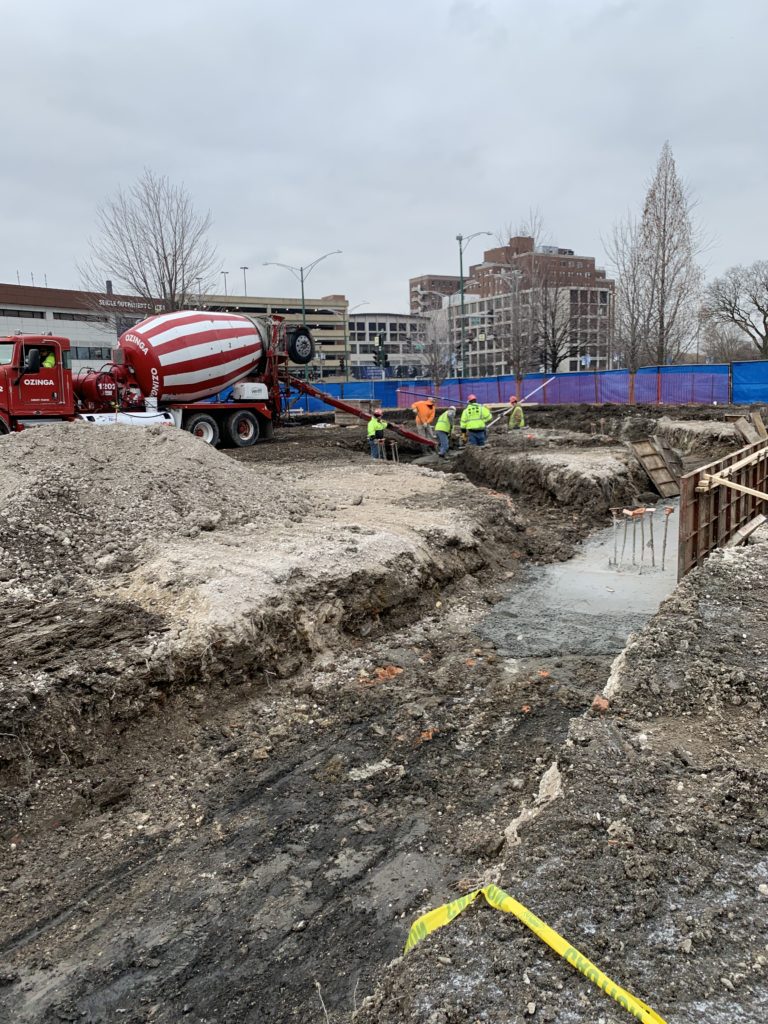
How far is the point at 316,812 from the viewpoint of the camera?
4.46m

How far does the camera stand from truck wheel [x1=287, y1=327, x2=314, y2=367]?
21.3 m

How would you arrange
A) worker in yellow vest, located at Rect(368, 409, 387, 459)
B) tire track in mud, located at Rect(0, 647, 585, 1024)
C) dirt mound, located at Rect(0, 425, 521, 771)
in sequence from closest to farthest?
tire track in mud, located at Rect(0, 647, 585, 1024)
dirt mound, located at Rect(0, 425, 521, 771)
worker in yellow vest, located at Rect(368, 409, 387, 459)

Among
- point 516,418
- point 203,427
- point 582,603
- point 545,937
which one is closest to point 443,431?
point 516,418

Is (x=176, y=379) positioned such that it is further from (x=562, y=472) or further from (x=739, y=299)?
(x=739, y=299)

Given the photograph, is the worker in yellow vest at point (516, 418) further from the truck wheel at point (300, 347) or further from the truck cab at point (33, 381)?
the truck cab at point (33, 381)

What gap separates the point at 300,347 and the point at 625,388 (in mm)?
13036

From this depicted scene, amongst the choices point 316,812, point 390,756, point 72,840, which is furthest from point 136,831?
point 390,756

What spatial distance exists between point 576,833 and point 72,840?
2923mm

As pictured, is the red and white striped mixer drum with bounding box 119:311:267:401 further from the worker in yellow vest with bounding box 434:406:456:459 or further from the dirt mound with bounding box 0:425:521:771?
the dirt mound with bounding box 0:425:521:771

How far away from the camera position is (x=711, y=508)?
9219 mm

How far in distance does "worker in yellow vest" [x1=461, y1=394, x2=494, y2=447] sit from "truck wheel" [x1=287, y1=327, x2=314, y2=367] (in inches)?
216

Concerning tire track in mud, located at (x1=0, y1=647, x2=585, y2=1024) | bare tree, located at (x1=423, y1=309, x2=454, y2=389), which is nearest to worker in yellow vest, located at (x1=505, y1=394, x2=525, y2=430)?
tire track in mud, located at (x1=0, y1=647, x2=585, y2=1024)

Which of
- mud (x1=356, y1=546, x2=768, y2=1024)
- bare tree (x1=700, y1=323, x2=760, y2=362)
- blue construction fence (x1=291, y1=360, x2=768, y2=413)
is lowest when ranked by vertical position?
mud (x1=356, y1=546, x2=768, y2=1024)

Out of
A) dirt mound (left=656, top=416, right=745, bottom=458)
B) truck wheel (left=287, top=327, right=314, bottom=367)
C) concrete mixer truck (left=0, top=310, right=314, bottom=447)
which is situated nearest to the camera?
concrete mixer truck (left=0, top=310, right=314, bottom=447)
